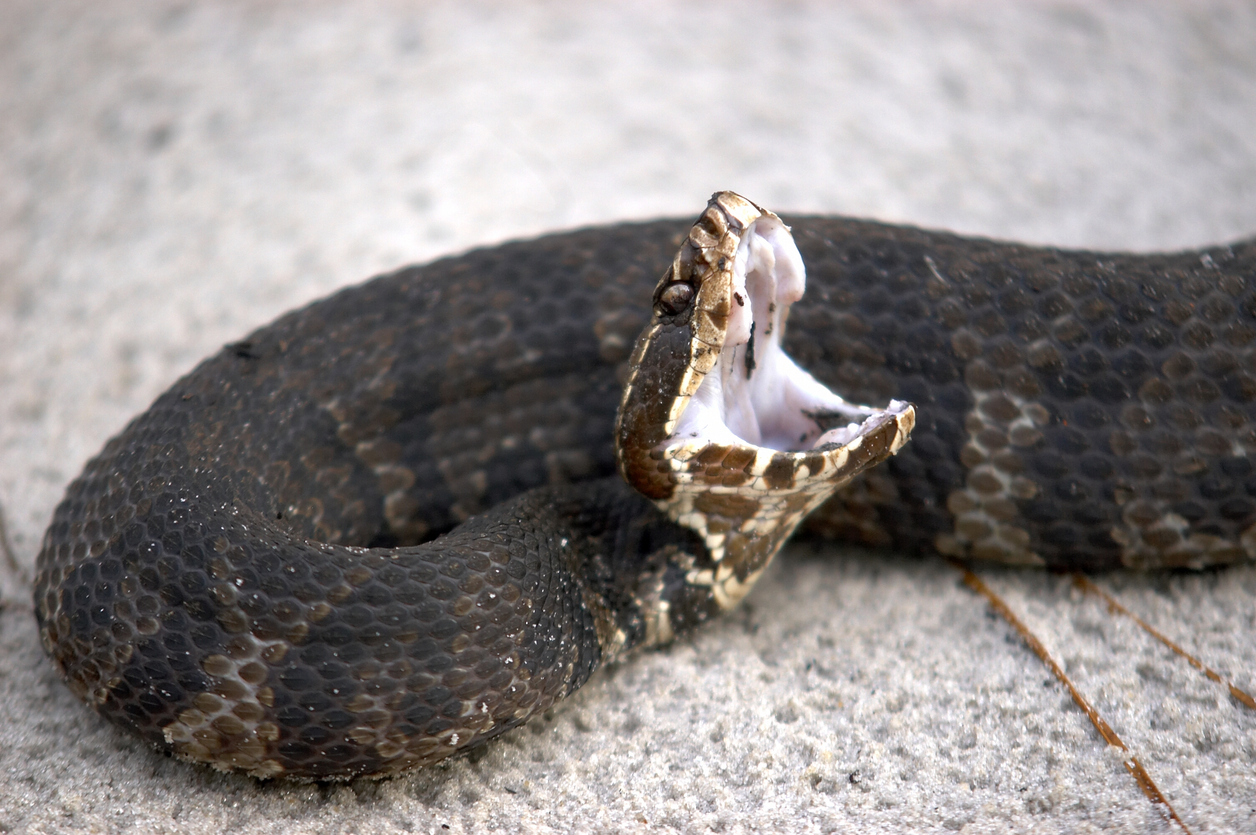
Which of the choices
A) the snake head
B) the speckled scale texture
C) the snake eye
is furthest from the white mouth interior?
the speckled scale texture

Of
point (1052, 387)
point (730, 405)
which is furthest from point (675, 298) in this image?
point (1052, 387)

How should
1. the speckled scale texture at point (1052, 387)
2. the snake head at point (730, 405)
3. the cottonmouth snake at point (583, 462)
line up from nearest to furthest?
the cottonmouth snake at point (583, 462), the snake head at point (730, 405), the speckled scale texture at point (1052, 387)

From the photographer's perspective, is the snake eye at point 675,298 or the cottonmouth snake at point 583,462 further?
the snake eye at point 675,298

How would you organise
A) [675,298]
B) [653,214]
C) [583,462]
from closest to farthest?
[675,298]
[583,462]
[653,214]

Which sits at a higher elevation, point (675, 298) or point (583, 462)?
point (675, 298)

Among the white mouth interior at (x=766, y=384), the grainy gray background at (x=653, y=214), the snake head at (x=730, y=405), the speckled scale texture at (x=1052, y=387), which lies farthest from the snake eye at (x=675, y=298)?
the grainy gray background at (x=653, y=214)

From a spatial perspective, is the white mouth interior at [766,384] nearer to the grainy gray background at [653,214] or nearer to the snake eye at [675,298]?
the snake eye at [675,298]

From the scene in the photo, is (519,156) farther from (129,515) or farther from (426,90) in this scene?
(129,515)

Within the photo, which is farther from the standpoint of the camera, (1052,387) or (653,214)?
(653,214)

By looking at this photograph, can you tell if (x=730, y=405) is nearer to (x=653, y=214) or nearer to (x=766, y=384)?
(x=766, y=384)
